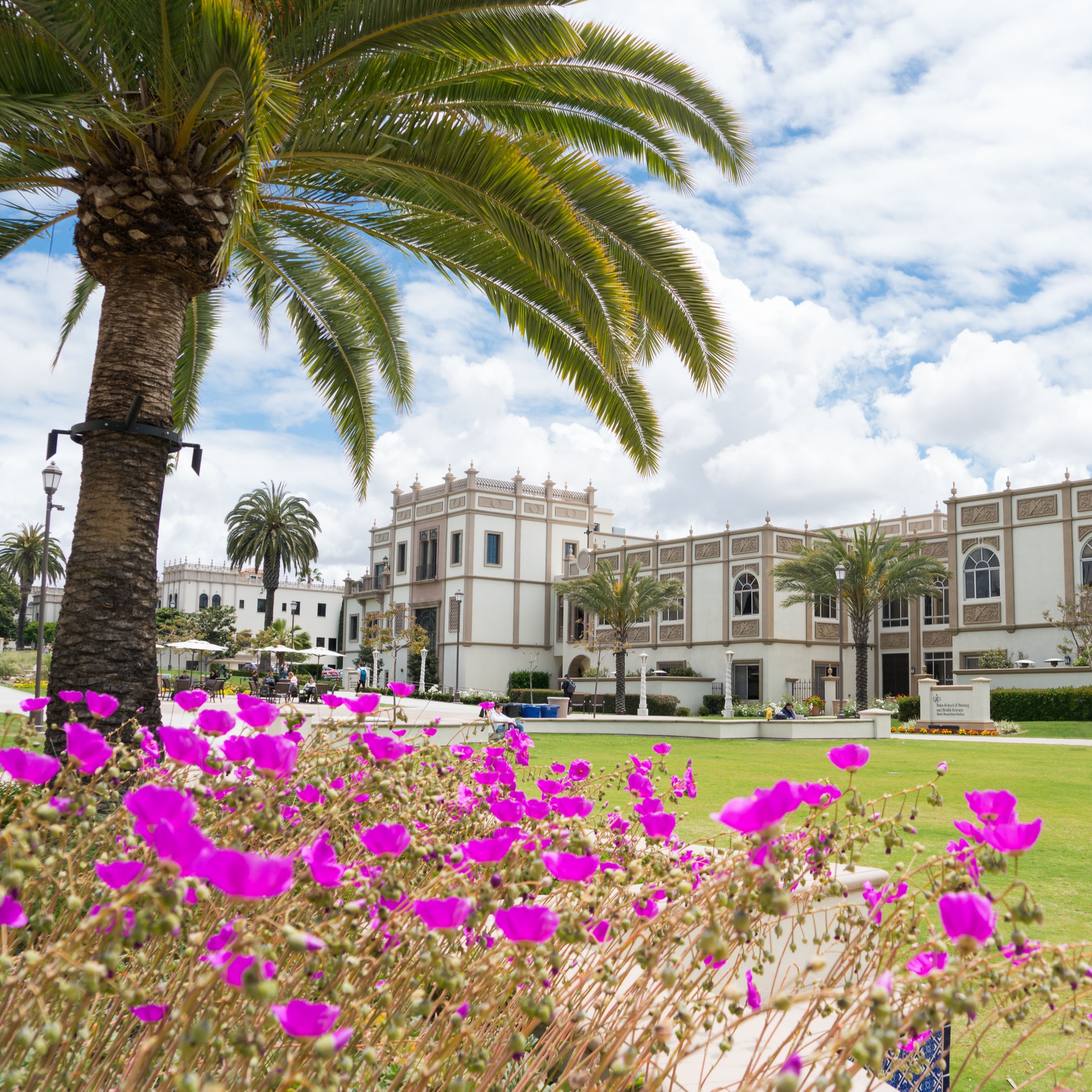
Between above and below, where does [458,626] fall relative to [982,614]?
below

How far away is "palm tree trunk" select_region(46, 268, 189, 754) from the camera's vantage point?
6.06 m

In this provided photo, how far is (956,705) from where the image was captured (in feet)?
95.4

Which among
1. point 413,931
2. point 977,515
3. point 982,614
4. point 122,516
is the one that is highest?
point 977,515

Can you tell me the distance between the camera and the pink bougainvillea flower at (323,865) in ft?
4.28

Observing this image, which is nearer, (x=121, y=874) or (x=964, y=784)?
(x=121, y=874)

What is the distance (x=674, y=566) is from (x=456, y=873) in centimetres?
4766

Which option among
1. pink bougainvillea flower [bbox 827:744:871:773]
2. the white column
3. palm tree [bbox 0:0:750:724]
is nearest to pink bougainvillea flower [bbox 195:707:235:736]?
pink bougainvillea flower [bbox 827:744:871:773]

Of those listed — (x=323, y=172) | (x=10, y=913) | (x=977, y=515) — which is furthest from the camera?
(x=977, y=515)

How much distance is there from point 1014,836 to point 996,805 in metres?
0.19

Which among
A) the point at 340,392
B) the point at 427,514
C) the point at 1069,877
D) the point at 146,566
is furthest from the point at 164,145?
the point at 427,514

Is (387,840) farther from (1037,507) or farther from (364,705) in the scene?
(1037,507)

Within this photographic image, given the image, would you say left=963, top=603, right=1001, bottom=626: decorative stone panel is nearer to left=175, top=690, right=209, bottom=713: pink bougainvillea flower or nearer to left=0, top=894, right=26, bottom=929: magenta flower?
left=175, top=690, right=209, bottom=713: pink bougainvillea flower

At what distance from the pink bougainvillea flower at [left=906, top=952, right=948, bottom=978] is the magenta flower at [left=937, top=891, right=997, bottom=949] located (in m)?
0.54

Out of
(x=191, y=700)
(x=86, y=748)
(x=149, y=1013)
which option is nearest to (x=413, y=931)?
(x=149, y=1013)
